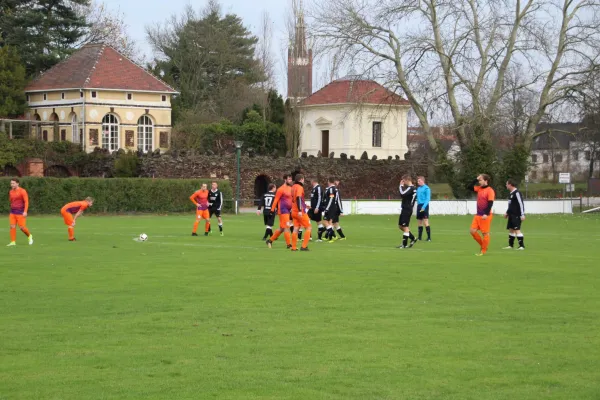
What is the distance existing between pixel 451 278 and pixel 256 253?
7481 mm

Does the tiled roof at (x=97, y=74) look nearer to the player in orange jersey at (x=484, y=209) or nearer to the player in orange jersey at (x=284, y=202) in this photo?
the player in orange jersey at (x=284, y=202)

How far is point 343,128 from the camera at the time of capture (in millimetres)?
81438

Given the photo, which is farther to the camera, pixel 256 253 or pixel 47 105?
pixel 47 105

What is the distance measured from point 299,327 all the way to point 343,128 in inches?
2760

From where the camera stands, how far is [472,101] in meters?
59.0

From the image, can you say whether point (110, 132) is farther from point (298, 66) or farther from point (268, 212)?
point (268, 212)

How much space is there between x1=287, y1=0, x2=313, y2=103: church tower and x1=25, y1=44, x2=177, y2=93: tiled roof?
53.1ft

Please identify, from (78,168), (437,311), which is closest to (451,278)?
(437,311)

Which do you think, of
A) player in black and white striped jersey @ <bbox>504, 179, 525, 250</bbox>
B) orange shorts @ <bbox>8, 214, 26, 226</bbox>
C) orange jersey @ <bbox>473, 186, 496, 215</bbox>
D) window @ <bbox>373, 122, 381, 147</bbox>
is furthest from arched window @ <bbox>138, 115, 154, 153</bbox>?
orange jersey @ <bbox>473, 186, 496, 215</bbox>

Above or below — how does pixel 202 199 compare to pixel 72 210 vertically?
above

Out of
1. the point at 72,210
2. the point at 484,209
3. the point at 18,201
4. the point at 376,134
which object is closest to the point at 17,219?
the point at 18,201

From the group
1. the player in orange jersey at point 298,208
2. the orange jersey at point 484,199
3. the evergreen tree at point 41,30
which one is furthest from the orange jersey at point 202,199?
the evergreen tree at point 41,30

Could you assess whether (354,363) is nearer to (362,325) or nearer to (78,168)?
(362,325)

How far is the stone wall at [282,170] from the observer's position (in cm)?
6712
